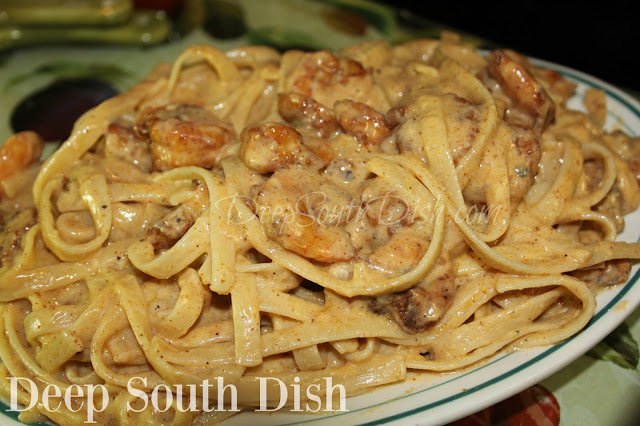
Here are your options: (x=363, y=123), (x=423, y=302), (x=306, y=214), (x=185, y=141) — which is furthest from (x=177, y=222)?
(x=423, y=302)

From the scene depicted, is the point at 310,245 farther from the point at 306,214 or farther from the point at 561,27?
the point at 561,27

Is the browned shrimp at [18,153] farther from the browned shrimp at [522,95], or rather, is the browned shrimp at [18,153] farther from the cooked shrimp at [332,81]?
the browned shrimp at [522,95]

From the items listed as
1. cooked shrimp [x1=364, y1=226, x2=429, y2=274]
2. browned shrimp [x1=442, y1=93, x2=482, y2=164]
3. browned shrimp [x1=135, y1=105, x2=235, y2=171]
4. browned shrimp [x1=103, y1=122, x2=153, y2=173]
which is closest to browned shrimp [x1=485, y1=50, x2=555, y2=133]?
browned shrimp [x1=442, y1=93, x2=482, y2=164]

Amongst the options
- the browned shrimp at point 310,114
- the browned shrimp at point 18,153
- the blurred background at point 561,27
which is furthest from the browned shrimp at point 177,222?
the blurred background at point 561,27

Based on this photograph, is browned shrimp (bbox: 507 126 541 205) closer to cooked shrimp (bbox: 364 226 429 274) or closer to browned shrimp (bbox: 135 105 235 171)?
cooked shrimp (bbox: 364 226 429 274)

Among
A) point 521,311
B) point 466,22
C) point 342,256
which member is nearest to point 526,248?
point 521,311
